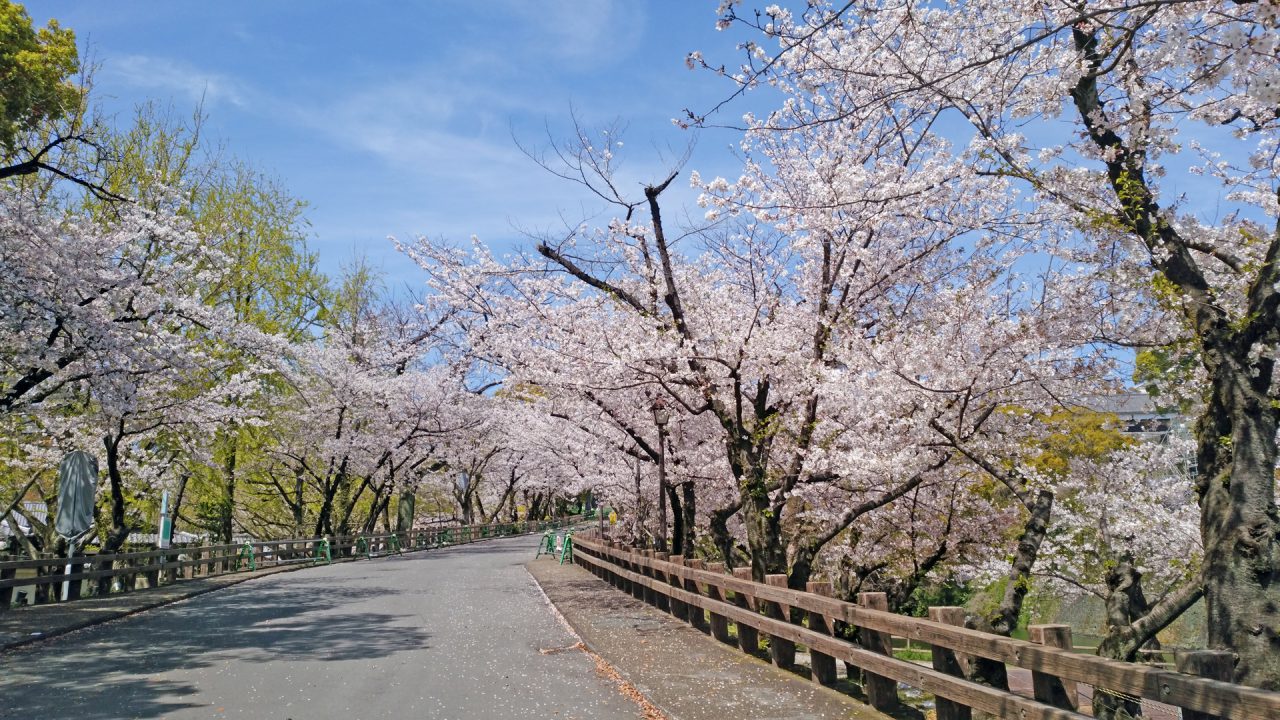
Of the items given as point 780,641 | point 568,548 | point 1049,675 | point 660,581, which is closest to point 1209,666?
point 1049,675

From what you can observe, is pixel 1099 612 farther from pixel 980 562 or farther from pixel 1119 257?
pixel 1119 257

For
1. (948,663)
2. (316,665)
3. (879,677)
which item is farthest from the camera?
(316,665)

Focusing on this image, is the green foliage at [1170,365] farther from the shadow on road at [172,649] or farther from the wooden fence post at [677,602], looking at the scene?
the shadow on road at [172,649]

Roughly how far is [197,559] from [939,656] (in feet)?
70.6

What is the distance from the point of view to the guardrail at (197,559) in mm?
15844

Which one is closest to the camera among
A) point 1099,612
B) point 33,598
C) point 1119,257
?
point 1119,257

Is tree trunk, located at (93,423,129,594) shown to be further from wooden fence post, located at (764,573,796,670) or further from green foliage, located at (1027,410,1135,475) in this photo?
green foliage, located at (1027,410,1135,475)

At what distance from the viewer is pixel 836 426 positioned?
12391 mm

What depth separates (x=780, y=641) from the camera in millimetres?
9133

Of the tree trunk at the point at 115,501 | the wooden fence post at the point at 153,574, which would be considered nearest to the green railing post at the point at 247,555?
the wooden fence post at the point at 153,574

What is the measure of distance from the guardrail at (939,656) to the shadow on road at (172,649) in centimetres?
421

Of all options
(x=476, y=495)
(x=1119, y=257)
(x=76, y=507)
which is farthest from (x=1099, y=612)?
(x=476, y=495)

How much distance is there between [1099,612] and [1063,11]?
30628mm

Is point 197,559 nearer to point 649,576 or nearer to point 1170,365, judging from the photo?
point 649,576
